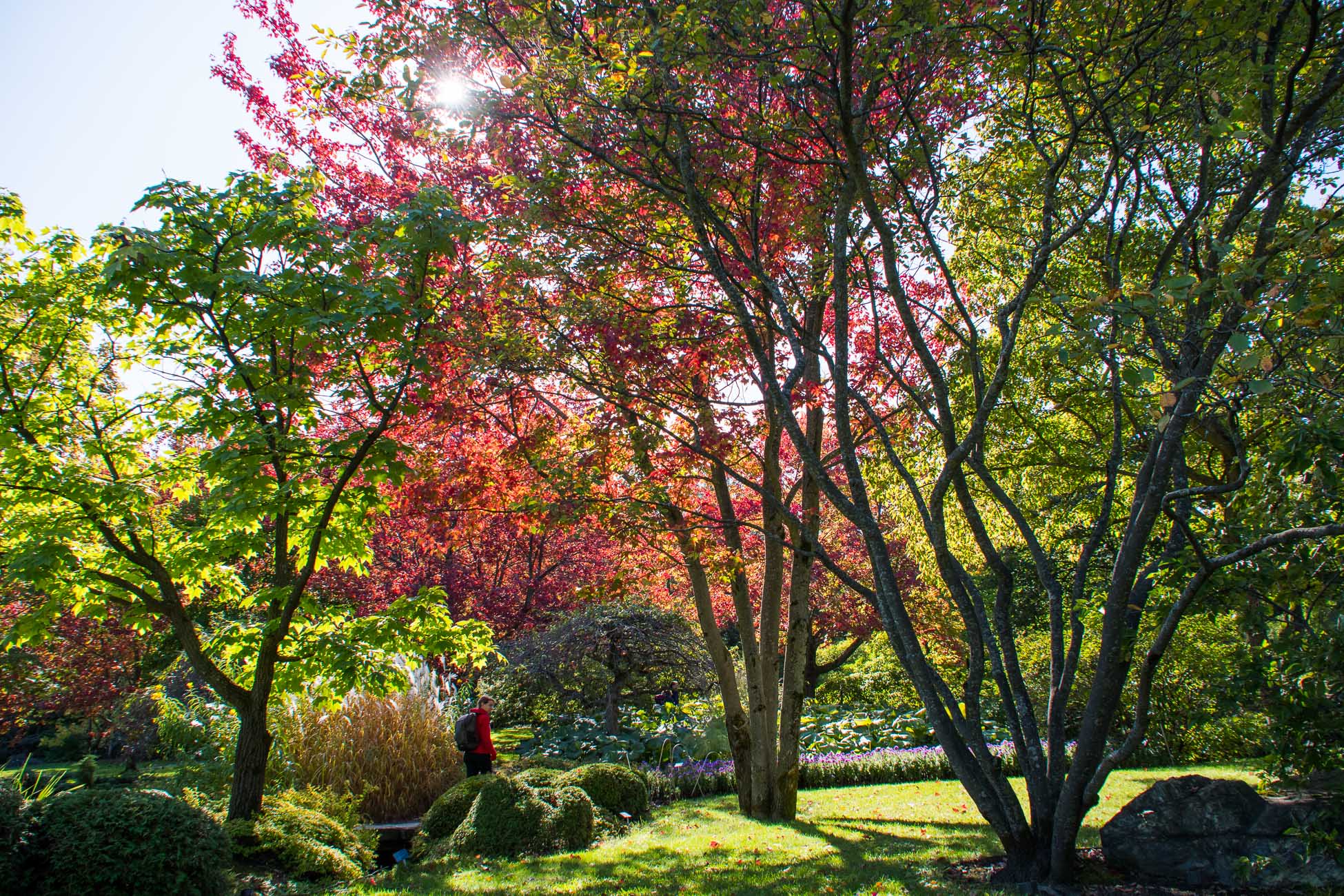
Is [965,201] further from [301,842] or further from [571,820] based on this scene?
[301,842]

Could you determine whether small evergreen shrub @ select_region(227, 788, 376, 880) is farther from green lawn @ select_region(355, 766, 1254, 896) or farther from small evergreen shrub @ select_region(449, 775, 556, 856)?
small evergreen shrub @ select_region(449, 775, 556, 856)

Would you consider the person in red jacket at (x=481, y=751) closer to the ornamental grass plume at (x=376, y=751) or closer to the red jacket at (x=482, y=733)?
the red jacket at (x=482, y=733)

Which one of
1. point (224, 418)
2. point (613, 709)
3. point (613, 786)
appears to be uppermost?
point (224, 418)

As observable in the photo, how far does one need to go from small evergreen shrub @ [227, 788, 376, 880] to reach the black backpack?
1.84m

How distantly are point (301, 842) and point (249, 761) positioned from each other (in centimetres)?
70

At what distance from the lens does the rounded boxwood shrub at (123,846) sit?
163 inches

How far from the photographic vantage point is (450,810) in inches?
292

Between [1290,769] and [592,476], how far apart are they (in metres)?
5.96

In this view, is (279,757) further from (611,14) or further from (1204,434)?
(1204,434)

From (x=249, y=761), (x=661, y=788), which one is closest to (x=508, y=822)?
(x=249, y=761)

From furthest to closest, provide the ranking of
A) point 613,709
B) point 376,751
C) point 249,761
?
point 613,709, point 376,751, point 249,761

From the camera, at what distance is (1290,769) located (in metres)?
5.79

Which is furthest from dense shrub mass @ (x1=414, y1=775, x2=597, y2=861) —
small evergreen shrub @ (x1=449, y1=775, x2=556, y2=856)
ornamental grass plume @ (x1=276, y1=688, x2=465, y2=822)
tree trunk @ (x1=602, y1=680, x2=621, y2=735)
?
tree trunk @ (x1=602, y1=680, x2=621, y2=735)

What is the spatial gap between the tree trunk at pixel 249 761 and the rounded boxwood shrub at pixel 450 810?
2.17m
